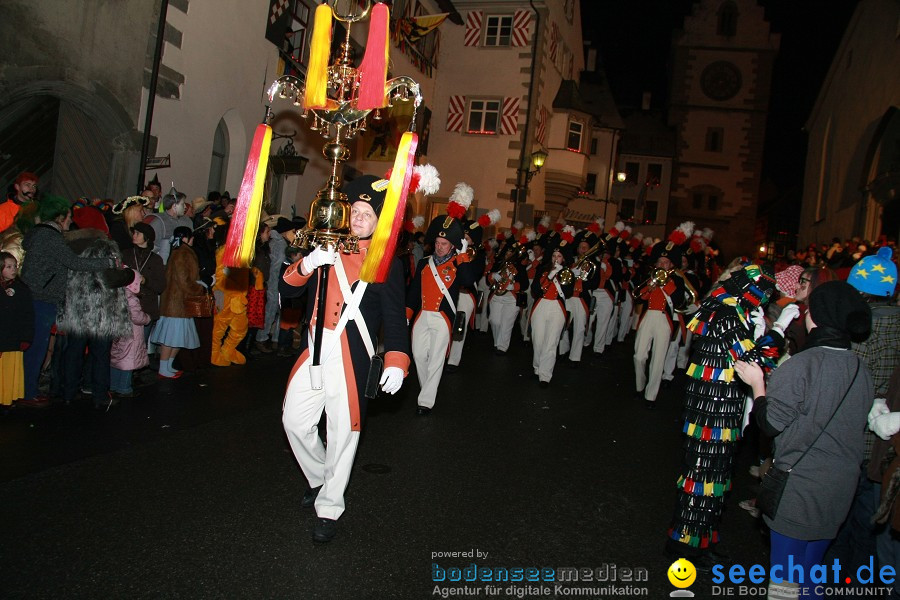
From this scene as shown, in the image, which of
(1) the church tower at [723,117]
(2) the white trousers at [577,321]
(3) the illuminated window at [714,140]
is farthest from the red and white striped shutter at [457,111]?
(3) the illuminated window at [714,140]

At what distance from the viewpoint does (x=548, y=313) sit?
10562 millimetres

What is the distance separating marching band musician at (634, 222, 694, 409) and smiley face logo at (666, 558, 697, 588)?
209 inches

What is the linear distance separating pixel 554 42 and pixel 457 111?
5983 mm

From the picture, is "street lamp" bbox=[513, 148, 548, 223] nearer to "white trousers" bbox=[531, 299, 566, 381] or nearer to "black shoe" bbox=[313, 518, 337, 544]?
"white trousers" bbox=[531, 299, 566, 381]

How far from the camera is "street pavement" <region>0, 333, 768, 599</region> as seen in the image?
149 inches

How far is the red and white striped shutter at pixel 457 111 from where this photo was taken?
27109 mm

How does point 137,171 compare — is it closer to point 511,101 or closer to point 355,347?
point 355,347

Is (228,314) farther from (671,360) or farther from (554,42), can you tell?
(554,42)

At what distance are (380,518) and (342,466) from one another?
24.0 inches

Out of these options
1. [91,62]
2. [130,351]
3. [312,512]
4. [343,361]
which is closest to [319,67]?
[343,361]

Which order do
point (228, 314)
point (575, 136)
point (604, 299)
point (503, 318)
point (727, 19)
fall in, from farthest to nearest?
point (727, 19) → point (575, 136) → point (604, 299) → point (503, 318) → point (228, 314)

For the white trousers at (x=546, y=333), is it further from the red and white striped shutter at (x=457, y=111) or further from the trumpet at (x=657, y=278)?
the red and white striped shutter at (x=457, y=111)

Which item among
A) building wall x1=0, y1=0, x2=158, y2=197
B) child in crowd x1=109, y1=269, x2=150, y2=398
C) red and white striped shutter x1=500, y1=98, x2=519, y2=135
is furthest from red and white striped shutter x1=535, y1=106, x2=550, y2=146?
child in crowd x1=109, y1=269, x2=150, y2=398

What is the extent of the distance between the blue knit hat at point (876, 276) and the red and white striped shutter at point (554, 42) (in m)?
26.2
